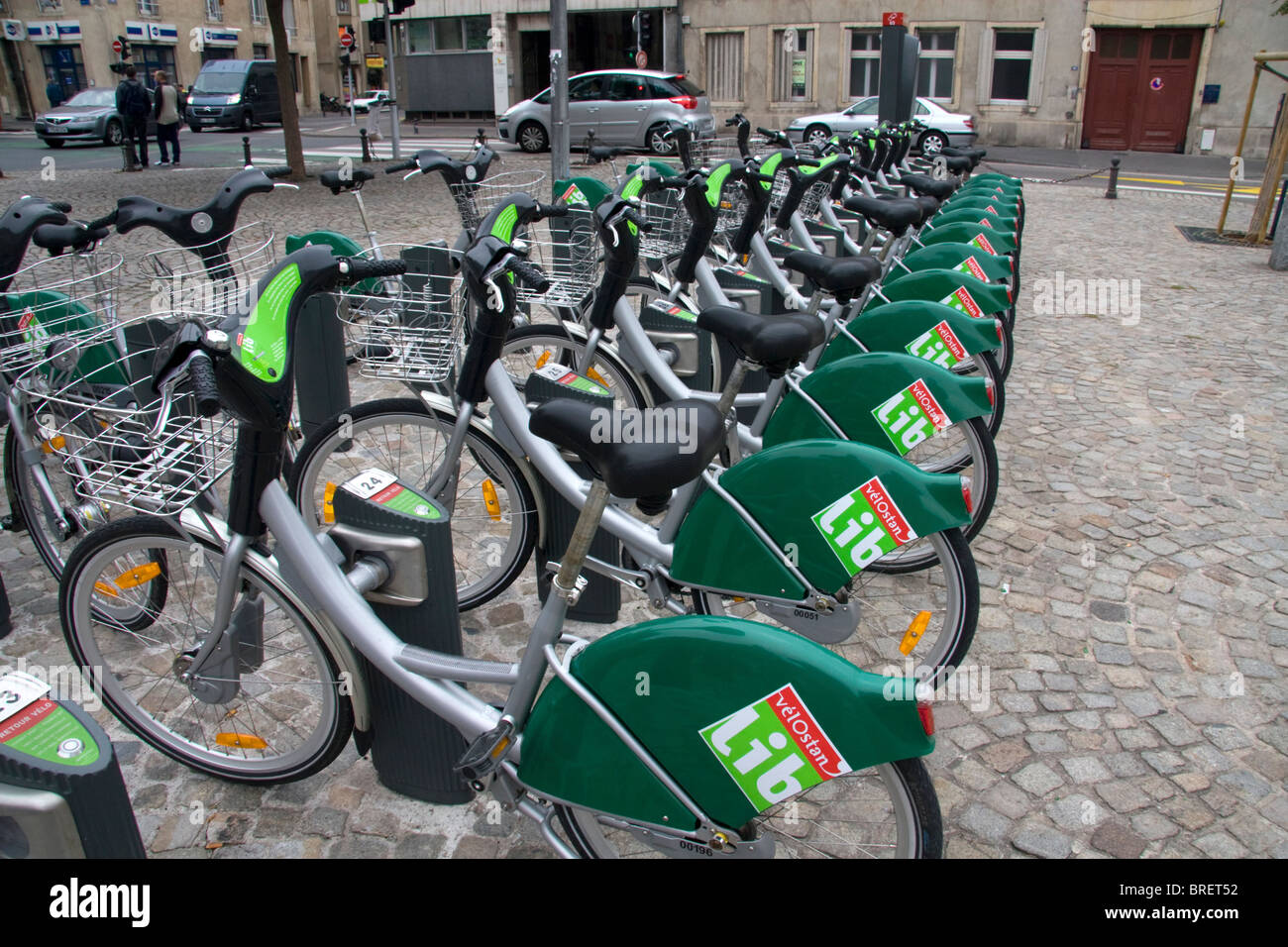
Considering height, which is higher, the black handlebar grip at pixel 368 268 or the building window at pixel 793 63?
the building window at pixel 793 63

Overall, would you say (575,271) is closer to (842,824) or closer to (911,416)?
(911,416)

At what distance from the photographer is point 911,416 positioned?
3086 mm

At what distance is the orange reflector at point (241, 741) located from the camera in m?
2.56

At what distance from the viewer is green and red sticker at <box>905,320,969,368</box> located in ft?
11.8

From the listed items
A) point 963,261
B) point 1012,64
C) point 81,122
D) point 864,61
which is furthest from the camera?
point 864,61

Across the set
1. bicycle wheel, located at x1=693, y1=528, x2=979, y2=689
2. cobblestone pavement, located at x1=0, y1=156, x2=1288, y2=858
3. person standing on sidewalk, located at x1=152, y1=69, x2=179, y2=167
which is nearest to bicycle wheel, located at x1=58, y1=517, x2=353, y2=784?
cobblestone pavement, located at x1=0, y1=156, x2=1288, y2=858

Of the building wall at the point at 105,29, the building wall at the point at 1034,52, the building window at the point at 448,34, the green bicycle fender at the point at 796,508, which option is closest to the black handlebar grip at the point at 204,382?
the green bicycle fender at the point at 796,508

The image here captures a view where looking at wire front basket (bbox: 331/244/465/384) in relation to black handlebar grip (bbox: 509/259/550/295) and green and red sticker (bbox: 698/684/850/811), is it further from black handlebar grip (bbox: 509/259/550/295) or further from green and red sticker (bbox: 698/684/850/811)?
green and red sticker (bbox: 698/684/850/811)

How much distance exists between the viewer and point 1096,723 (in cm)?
278

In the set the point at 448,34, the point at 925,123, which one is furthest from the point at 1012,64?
the point at 448,34

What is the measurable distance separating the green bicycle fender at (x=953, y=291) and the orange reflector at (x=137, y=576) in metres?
2.98

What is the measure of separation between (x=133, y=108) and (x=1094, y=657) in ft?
56.4

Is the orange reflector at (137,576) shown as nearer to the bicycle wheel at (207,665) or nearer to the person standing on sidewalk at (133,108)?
the bicycle wheel at (207,665)
